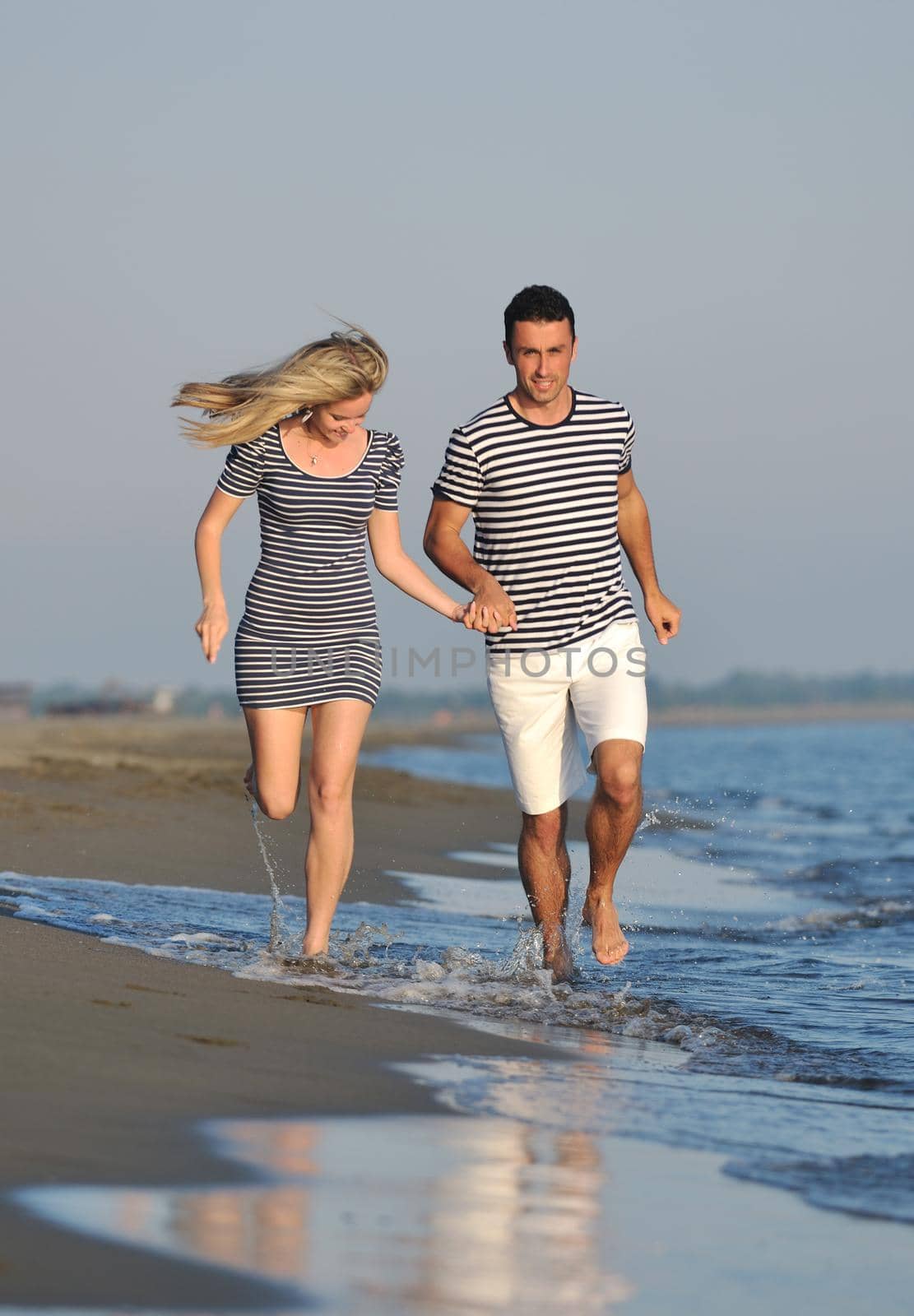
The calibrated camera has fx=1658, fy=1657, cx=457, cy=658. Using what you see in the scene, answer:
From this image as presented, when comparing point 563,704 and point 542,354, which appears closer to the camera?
point 542,354

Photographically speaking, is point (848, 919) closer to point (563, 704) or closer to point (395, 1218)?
point (563, 704)

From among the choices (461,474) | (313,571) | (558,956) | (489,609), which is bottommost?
(558,956)

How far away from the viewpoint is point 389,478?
5.64 m

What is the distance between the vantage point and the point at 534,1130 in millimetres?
3316

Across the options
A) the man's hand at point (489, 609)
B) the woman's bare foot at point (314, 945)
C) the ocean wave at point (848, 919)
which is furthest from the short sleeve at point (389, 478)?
the ocean wave at point (848, 919)

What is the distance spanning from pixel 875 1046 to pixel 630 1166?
202 centimetres

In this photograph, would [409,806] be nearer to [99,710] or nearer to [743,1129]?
[743,1129]

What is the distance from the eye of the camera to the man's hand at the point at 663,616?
596cm

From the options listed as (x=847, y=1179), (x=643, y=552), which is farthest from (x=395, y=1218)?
(x=643, y=552)

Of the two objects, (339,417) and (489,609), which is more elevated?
(339,417)

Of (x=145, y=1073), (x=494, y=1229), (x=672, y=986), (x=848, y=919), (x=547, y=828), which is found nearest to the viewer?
(x=494, y=1229)

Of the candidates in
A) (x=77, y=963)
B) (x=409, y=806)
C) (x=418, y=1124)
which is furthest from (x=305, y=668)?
(x=409, y=806)

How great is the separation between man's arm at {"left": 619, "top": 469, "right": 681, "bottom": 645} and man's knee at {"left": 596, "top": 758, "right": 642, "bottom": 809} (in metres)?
0.56

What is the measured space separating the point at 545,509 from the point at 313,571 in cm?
81
